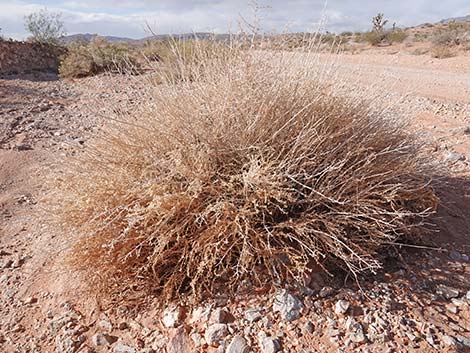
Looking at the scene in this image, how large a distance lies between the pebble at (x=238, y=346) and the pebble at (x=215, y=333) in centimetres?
6

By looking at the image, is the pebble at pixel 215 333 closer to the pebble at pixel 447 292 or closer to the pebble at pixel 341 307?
the pebble at pixel 341 307

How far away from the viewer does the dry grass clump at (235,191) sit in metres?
2.18

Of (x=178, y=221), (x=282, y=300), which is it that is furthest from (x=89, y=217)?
(x=282, y=300)

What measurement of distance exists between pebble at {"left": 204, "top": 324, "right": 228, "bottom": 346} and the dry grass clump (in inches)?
8.1

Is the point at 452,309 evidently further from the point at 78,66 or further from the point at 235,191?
the point at 78,66

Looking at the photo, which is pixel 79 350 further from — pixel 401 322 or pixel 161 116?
pixel 401 322

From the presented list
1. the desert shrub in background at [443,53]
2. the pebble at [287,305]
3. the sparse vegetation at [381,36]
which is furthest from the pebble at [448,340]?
the sparse vegetation at [381,36]

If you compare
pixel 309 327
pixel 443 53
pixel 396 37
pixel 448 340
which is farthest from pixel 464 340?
pixel 396 37

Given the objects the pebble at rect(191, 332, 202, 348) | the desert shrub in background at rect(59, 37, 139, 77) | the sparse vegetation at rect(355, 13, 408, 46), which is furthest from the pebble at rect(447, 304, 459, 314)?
the sparse vegetation at rect(355, 13, 408, 46)

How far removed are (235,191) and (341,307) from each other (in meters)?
0.77

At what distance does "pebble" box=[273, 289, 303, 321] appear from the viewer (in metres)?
2.05

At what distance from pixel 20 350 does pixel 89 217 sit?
75 centimetres

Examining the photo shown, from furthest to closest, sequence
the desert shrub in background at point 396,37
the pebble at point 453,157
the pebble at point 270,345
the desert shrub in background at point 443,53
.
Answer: the desert shrub in background at point 396,37 < the desert shrub in background at point 443,53 < the pebble at point 453,157 < the pebble at point 270,345

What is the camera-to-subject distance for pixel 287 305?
2078 mm
